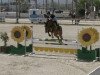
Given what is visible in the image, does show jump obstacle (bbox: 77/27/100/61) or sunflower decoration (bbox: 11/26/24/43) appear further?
sunflower decoration (bbox: 11/26/24/43)

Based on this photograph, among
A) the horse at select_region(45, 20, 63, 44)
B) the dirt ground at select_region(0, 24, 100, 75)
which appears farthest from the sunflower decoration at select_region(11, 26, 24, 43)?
the horse at select_region(45, 20, 63, 44)

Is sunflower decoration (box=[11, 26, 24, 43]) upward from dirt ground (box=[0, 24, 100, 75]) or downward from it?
upward

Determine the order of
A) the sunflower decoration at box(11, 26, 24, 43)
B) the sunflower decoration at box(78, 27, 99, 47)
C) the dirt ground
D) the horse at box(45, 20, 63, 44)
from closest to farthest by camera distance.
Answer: the dirt ground < the sunflower decoration at box(78, 27, 99, 47) < the sunflower decoration at box(11, 26, 24, 43) < the horse at box(45, 20, 63, 44)

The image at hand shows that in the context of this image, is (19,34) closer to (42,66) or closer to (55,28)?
(42,66)

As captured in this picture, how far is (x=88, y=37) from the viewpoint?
1627 centimetres

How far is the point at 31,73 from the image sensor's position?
1319 cm

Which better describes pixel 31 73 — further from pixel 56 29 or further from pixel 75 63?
pixel 56 29

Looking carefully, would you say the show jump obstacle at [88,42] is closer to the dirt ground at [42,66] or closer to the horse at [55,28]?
the dirt ground at [42,66]

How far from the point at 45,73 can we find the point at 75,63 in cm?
268

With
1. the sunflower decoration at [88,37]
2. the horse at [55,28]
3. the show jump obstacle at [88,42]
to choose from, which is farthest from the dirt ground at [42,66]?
the horse at [55,28]

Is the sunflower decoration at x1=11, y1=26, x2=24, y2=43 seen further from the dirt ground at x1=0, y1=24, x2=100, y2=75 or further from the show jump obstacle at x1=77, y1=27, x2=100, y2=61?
the show jump obstacle at x1=77, y1=27, x2=100, y2=61

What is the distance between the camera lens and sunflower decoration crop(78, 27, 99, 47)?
1616 cm

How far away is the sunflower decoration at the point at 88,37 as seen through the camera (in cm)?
1616

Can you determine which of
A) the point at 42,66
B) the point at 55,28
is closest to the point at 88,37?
the point at 42,66
